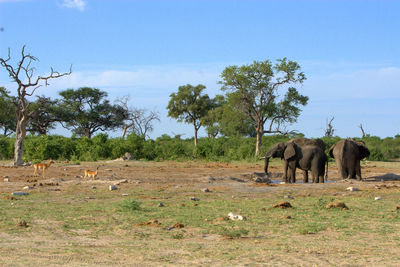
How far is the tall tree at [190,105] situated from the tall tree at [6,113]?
54.3ft

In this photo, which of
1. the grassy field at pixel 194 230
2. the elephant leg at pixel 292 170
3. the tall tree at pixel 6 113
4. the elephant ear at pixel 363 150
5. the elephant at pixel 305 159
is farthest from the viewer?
the tall tree at pixel 6 113

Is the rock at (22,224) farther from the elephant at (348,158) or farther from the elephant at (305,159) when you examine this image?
the elephant at (348,158)

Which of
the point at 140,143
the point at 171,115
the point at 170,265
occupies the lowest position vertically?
the point at 170,265

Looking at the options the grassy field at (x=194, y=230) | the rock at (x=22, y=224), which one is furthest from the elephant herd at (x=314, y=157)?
the rock at (x=22, y=224)

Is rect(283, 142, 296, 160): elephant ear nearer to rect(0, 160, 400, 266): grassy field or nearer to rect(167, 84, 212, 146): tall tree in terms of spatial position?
rect(0, 160, 400, 266): grassy field

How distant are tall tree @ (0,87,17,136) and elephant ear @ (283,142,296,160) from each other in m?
33.2

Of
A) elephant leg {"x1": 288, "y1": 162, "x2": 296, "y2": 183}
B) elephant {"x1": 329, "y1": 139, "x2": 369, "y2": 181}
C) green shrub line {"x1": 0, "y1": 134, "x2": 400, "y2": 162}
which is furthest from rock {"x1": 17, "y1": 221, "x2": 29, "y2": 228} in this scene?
green shrub line {"x1": 0, "y1": 134, "x2": 400, "y2": 162}

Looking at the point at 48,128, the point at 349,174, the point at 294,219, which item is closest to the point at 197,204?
the point at 294,219

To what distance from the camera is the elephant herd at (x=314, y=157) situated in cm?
1838

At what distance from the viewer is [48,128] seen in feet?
186

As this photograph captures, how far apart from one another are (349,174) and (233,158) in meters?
13.7

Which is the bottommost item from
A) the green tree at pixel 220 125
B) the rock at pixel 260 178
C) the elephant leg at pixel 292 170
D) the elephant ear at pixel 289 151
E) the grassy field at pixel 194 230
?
the grassy field at pixel 194 230

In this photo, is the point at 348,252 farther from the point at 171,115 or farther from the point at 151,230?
the point at 171,115

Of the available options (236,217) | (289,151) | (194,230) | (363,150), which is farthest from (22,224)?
(363,150)
